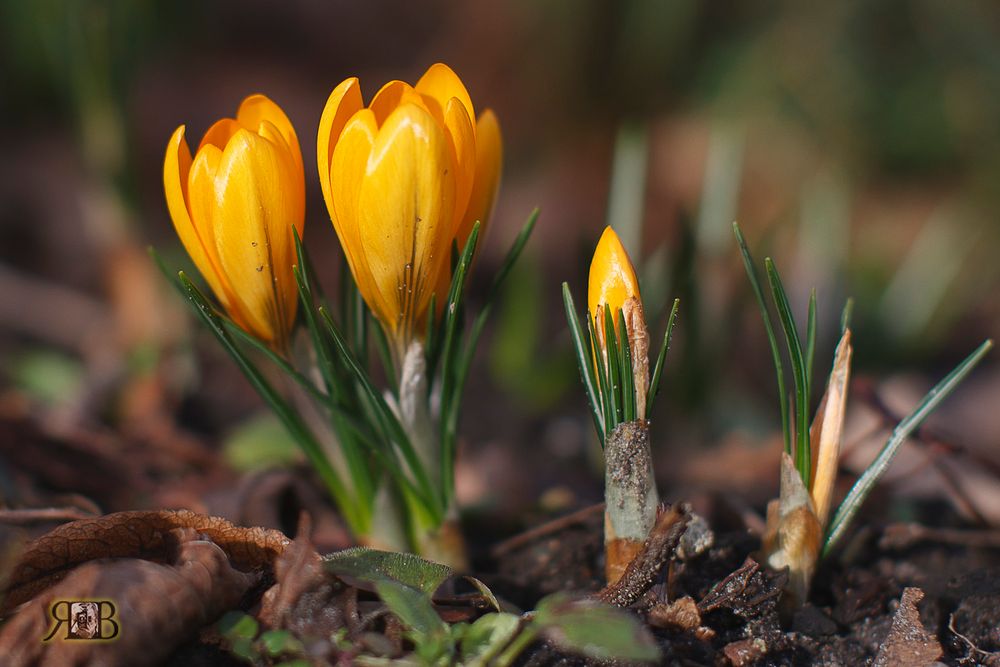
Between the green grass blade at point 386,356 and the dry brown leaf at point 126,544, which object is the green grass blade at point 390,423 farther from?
the dry brown leaf at point 126,544

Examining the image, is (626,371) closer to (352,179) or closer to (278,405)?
(352,179)

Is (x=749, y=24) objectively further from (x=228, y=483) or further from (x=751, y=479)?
(x=228, y=483)

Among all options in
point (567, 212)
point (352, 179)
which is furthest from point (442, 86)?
point (567, 212)

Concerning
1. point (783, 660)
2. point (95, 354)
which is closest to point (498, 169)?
point (783, 660)

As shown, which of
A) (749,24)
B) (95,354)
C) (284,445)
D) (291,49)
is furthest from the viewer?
(291,49)

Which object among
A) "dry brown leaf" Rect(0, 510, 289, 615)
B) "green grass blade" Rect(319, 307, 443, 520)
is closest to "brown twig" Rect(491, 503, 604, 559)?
"green grass blade" Rect(319, 307, 443, 520)

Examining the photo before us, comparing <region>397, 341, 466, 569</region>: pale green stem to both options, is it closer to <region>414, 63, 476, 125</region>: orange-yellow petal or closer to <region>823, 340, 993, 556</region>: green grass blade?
<region>414, 63, 476, 125</region>: orange-yellow petal
